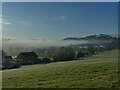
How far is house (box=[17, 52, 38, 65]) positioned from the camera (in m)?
17.4

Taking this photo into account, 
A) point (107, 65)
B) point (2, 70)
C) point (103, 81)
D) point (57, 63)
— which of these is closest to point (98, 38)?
point (107, 65)

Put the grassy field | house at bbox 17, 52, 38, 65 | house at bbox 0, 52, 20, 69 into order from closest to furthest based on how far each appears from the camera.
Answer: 1. the grassy field
2. house at bbox 17, 52, 38, 65
3. house at bbox 0, 52, 20, 69

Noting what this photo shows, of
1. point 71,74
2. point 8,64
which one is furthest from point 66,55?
point 8,64

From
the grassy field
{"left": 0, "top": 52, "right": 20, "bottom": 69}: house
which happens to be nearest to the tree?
the grassy field

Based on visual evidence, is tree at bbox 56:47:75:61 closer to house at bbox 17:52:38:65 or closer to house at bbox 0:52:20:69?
house at bbox 17:52:38:65

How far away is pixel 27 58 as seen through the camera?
18.1m

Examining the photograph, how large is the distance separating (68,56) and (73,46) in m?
1.09

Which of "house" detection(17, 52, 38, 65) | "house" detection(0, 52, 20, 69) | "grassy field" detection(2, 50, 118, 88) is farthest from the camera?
"house" detection(0, 52, 20, 69)

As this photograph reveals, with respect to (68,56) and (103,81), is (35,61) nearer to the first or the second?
(68,56)

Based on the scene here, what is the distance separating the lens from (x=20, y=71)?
18.1m

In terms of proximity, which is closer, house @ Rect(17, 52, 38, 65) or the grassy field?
the grassy field

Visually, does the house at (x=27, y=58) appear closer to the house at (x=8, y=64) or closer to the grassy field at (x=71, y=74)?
the grassy field at (x=71, y=74)

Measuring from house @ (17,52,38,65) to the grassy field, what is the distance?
1.42 ft

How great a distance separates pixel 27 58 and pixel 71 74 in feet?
13.4
